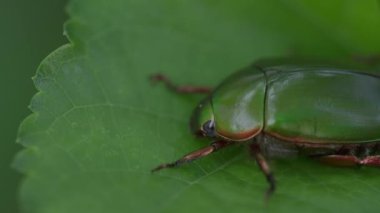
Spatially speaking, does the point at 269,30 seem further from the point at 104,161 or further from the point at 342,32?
the point at 104,161

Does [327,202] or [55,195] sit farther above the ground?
[55,195]

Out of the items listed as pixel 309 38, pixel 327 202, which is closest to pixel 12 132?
pixel 309 38

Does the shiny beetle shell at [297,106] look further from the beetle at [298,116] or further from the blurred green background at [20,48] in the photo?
the blurred green background at [20,48]

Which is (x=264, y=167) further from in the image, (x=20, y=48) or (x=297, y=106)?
(x=20, y=48)

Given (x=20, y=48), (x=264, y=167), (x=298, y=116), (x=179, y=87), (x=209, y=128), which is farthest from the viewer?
(x=20, y=48)

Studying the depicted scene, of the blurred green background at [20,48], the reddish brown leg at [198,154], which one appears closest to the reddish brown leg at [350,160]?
the reddish brown leg at [198,154]

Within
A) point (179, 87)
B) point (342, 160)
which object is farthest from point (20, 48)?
point (342, 160)

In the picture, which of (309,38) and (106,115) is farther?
(309,38)

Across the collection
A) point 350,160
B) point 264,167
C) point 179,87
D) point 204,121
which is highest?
point 179,87
